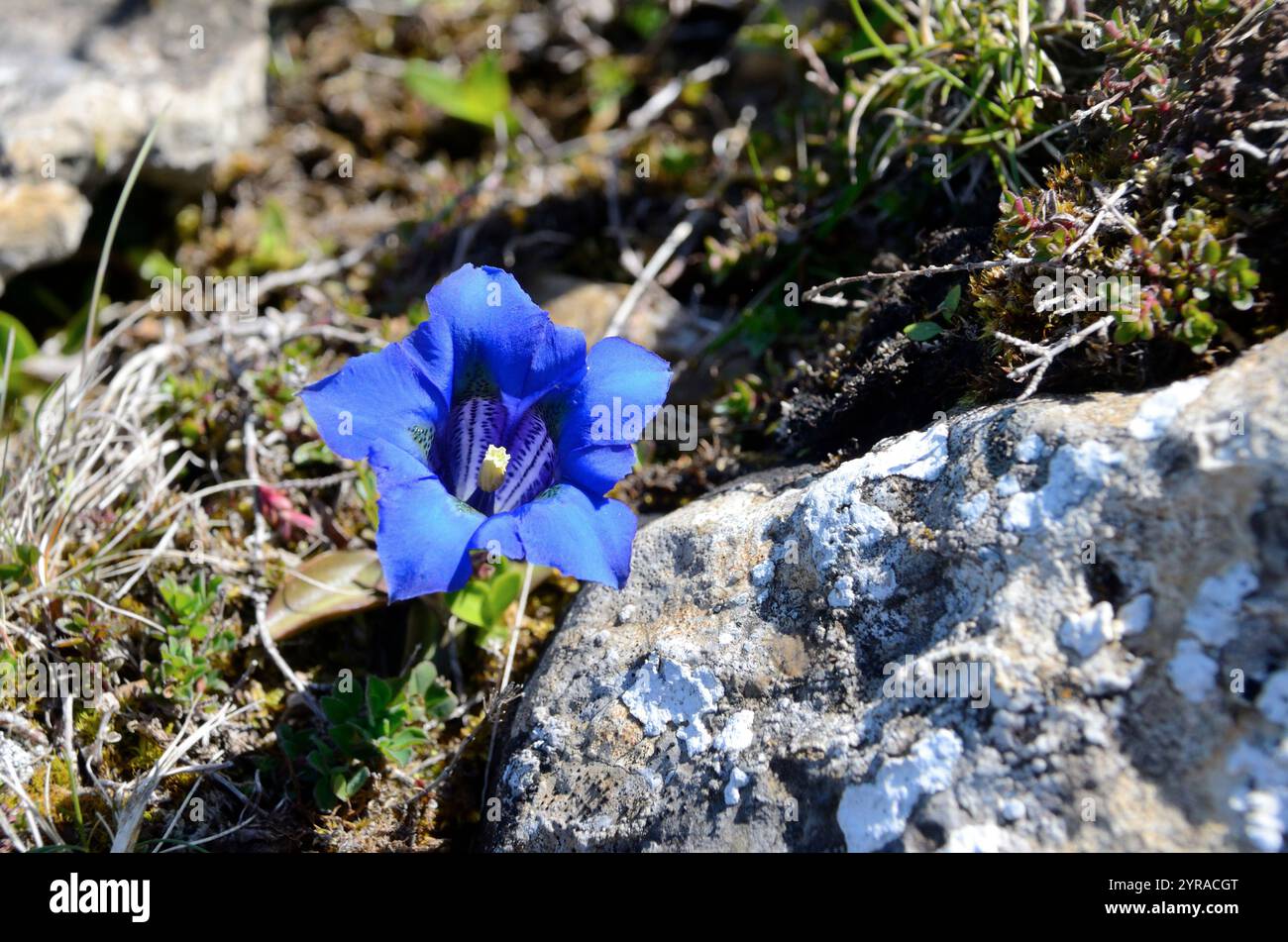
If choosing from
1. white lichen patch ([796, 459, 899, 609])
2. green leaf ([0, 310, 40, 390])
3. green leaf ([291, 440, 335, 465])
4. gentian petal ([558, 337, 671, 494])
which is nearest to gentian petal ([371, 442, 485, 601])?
gentian petal ([558, 337, 671, 494])

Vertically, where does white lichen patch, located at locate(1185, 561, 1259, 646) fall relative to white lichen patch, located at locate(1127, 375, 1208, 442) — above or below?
below

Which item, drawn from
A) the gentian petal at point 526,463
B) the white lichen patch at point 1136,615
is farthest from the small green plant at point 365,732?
the white lichen patch at point 1136,615

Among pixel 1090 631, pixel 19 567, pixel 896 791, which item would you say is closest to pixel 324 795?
pixel 19 567

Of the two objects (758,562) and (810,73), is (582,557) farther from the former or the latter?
(810,73)

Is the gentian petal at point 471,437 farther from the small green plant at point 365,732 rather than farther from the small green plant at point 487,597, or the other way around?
the small green plant at point 365,732

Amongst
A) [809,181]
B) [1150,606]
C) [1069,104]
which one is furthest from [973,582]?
[809,181]

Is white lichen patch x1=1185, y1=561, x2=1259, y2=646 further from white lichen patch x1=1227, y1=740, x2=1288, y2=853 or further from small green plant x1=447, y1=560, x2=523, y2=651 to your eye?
small green plant x1=447, y1=560, x2=523, y2=651

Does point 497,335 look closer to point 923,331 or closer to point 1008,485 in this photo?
point 923,331
